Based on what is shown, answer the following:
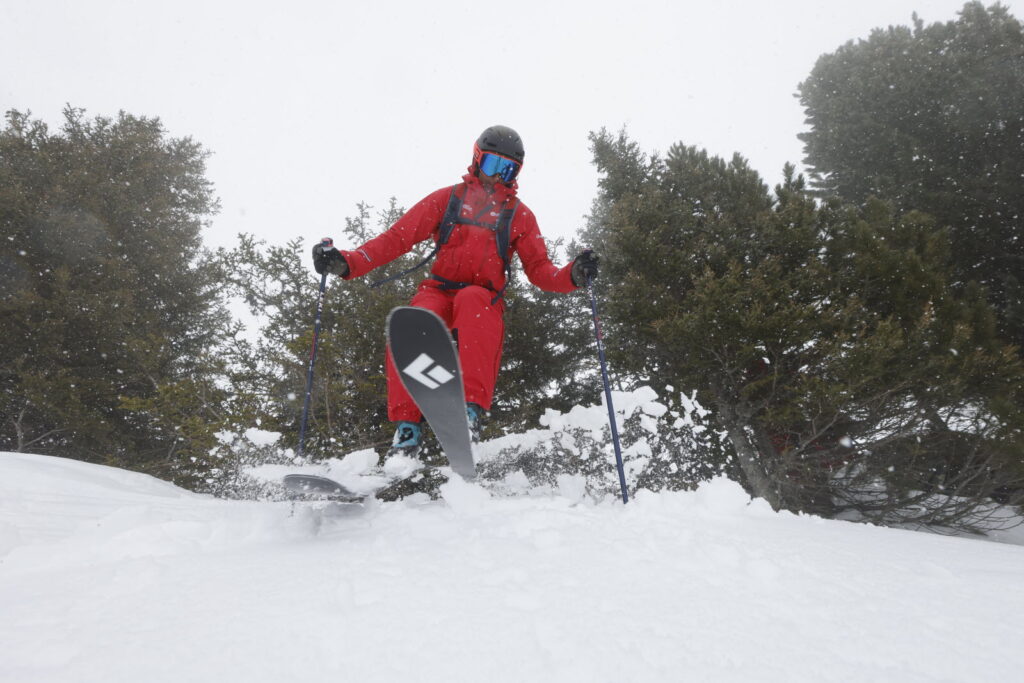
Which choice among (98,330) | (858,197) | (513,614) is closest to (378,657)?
(513,614)

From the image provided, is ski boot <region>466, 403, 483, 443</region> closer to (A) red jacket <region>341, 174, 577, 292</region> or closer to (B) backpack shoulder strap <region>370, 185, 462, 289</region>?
(A) red jacket <region>341, 174, 577, 292</region>

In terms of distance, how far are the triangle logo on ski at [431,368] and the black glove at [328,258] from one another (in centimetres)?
79

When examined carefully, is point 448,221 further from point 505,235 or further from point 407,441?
point 407,441

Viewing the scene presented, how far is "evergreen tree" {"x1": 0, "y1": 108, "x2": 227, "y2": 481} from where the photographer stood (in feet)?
26.5

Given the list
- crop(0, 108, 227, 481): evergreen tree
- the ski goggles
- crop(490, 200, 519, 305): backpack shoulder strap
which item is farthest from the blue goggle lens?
crop(0, 108, 227, 481): evergreen tree

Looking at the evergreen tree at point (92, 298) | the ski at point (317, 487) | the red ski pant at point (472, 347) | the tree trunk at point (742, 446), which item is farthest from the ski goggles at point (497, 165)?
the evergreen tree at point (92, 298)

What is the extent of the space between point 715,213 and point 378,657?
771 centimetres

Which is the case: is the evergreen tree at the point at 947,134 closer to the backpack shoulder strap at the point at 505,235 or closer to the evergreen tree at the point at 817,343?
the evergreen tree at the point at 817,343

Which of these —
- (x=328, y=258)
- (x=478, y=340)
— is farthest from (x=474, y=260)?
(x=328, y=258)

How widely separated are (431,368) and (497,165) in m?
1.70

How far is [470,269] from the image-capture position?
10.5ft

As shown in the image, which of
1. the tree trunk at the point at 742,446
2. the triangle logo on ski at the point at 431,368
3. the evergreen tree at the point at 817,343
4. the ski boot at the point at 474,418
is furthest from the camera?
the tree trunk at the point at 742,446

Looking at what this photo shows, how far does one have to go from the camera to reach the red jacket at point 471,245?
3.20 m

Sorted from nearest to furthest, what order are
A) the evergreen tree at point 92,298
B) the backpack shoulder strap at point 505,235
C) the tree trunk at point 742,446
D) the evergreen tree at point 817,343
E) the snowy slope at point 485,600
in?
the snowy slope at point 485,600 < the backpack shoulder strap at point 505,235 < the evergreen tree at point 817,343 < the tree trunk at point 742,446 < the evergreen tree at point 92,298
